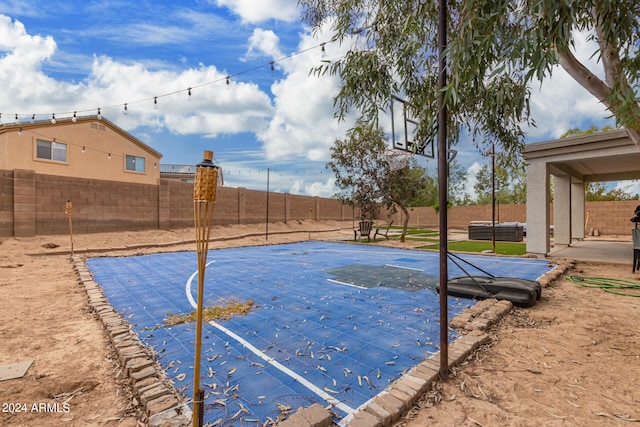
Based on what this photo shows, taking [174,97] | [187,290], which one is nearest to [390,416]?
[187,290]

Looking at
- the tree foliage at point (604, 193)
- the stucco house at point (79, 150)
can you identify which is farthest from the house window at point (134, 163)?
the tree foliage at point (604, 193)

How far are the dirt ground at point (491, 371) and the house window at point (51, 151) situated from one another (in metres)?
13.2

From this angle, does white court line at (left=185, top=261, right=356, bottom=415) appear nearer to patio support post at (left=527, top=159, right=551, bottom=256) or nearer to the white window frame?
patio support post at (left=527, top=159, right=551, bottom=256)

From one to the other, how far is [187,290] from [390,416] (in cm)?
427

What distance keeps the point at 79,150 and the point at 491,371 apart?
19.5 metres

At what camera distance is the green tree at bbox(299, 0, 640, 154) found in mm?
2248

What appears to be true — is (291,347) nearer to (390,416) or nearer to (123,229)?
(390,416)

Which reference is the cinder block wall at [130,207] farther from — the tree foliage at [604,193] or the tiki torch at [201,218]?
the tiki torch at [201,218]

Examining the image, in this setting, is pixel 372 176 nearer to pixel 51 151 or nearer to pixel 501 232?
pixel 501 232

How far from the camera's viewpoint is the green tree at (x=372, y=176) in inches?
506

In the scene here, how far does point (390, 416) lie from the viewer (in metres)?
1.88

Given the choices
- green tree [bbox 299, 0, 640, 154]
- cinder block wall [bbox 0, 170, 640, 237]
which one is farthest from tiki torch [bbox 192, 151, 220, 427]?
cinder block wall [bbox 0, 170, 640, 237]

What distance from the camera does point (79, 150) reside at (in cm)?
1553

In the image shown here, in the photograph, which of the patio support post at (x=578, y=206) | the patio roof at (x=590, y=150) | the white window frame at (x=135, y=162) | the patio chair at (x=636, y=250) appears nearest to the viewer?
the patio chair at (x=636, y=250)
